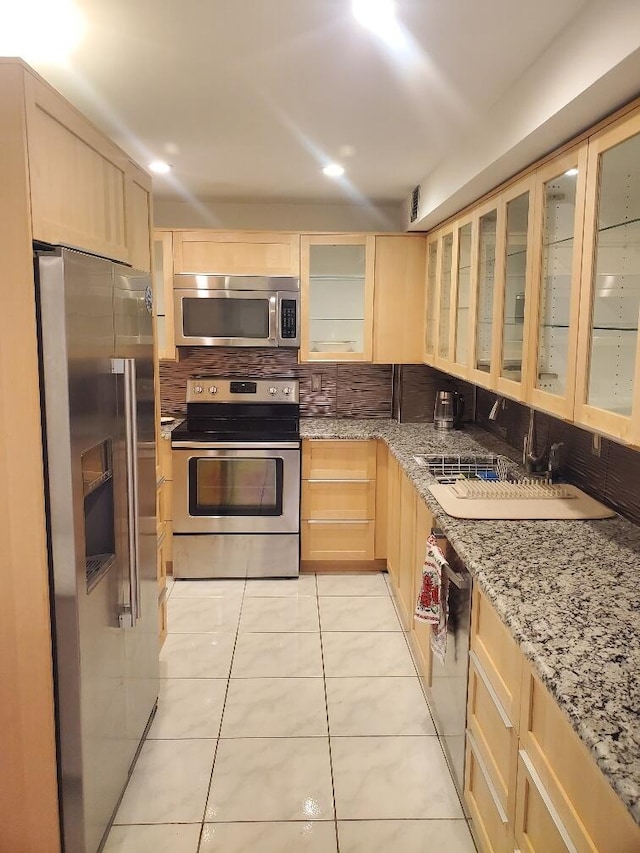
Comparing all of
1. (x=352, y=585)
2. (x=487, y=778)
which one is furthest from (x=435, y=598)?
(x=352, y=585)

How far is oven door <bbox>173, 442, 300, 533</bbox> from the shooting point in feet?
12.8

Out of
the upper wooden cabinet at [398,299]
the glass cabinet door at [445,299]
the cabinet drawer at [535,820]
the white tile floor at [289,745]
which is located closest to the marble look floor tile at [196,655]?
the white tile floor at [289,745]

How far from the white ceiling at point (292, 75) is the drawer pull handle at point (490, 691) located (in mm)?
1757

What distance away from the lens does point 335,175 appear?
3.54 metres

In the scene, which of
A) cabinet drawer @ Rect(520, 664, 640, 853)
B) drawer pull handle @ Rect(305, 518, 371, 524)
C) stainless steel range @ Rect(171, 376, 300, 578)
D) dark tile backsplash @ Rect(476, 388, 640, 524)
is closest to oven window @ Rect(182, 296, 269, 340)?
stainless steel range @ Rect(171, 376, 300, 578)

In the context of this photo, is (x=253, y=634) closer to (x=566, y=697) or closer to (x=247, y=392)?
(x=247, y=392)

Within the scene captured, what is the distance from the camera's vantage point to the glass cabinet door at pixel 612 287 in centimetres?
167

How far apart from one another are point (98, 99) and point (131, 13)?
74 centimetres

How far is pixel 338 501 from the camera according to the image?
403 cm

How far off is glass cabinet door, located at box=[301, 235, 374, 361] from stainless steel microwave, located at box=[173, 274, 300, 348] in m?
0.12

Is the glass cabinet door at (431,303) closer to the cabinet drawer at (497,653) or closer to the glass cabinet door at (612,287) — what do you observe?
the glass cabinet door at (612,287)

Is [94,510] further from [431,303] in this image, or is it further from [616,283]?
[431,303]

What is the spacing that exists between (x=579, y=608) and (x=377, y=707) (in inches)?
53.6

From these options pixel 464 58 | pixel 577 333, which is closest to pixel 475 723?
pixel 577 333
